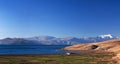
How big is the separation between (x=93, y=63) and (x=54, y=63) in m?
11.9

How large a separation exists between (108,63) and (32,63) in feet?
75.7

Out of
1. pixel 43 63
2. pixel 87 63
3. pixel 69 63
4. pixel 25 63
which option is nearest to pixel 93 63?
pixel 87 63

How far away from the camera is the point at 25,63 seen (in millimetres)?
81625

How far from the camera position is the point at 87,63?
8231 cm

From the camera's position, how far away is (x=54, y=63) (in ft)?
269

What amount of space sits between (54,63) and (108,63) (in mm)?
16360

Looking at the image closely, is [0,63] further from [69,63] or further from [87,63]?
[87,63]

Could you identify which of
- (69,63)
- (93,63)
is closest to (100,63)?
(93,63)

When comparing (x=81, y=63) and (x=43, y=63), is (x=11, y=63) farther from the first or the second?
(x=81, y=63)

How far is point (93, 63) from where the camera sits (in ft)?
270

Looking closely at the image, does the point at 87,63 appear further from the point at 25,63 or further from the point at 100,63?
the point at 25,63

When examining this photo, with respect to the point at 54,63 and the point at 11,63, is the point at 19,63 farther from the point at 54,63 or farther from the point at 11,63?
the point at 54,63

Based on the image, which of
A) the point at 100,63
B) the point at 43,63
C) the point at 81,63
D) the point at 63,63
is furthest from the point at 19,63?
the point at 100,63

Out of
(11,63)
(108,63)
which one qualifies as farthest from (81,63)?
(11,63)
